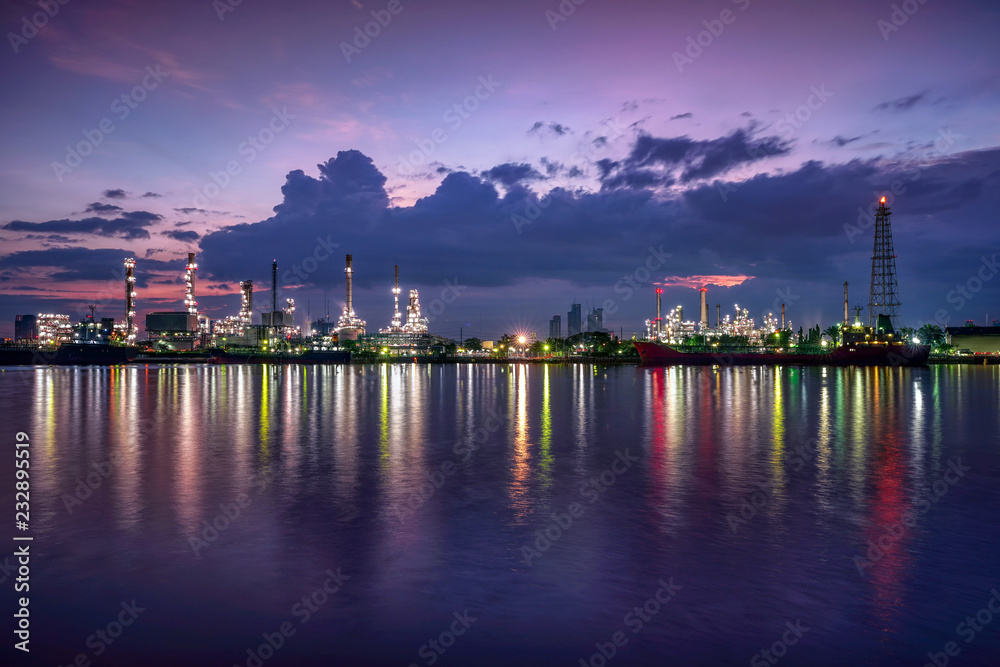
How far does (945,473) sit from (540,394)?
33980 millimetres

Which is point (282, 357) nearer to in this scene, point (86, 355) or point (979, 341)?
point (86, 355)

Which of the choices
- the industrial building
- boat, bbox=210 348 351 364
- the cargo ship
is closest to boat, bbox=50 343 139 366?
boat, bbox=210 348 351 364

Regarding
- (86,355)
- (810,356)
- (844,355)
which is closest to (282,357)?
(86,355)

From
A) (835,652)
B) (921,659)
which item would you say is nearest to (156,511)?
(835,652)

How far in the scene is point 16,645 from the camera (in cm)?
712

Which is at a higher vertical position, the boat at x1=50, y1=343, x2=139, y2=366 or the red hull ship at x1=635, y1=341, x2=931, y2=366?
the boat at x1=50, y1=343, x2=139, y2=366

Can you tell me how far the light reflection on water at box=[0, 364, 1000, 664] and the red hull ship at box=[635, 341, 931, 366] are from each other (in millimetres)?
115296

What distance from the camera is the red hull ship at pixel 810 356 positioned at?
123m

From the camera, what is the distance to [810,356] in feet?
481

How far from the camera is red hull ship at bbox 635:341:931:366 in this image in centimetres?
12319

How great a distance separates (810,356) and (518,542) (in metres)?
154

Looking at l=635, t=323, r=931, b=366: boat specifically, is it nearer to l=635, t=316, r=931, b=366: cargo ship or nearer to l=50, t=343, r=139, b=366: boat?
l=635, t=316, r=931, b=366: cargo ship

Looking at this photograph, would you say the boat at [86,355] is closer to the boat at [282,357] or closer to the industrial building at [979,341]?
the boat at [282,357]

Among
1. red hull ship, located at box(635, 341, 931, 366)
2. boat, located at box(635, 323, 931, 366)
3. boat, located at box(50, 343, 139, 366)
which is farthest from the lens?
boat, located at box(50, 343, 139, 366)
